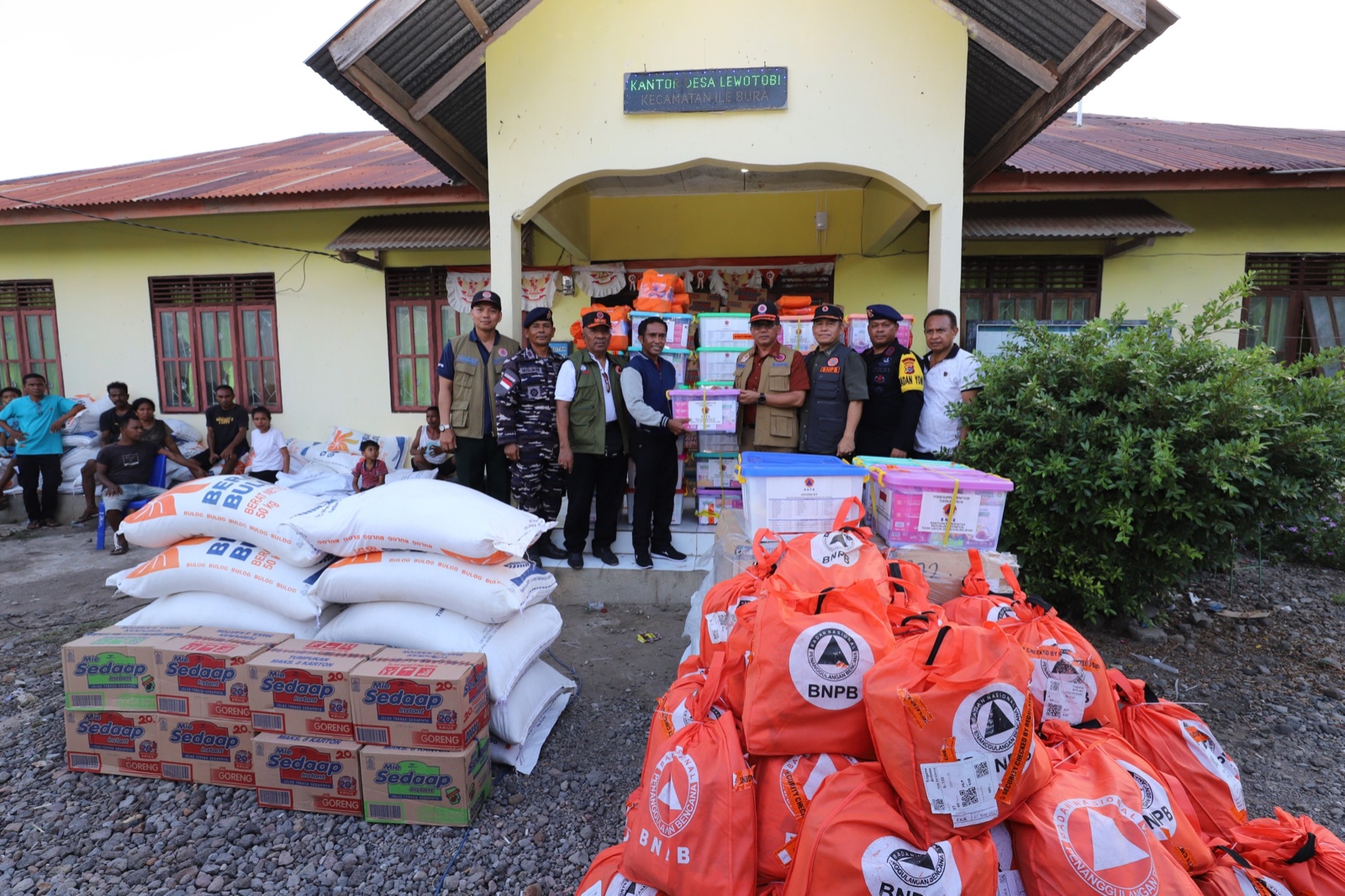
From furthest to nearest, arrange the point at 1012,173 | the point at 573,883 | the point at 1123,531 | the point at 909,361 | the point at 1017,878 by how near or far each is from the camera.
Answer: the point at 1012,173 < the point at 909,361 < the point at 1123,531 < the point at 573,883 < the point at 1017,878

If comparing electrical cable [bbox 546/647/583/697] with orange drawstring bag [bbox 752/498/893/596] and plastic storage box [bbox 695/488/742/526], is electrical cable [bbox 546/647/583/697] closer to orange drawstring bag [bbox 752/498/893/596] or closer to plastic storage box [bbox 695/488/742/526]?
orange drawstring bag [bbox 752/498/893/596]

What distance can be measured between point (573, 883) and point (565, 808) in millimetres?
365

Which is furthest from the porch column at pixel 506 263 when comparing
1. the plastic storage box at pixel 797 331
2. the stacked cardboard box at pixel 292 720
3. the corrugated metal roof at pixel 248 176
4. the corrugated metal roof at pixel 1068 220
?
the corrugated metal roof at pixel 1068 220

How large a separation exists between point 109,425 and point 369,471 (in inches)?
127

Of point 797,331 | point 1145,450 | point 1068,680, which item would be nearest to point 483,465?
point 797,331

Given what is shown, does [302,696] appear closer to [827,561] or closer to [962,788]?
[827,561]

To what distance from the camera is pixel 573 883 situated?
202cm

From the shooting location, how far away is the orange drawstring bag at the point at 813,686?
154 centimetres

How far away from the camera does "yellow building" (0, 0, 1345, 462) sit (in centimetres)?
439

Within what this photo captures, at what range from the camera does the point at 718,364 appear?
5.06m

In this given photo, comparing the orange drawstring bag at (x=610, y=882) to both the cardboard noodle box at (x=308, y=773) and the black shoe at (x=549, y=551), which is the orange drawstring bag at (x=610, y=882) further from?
the black shoe at (x=549, y=551)

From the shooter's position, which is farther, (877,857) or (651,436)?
(651,436)

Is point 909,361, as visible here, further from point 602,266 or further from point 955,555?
point 602,266

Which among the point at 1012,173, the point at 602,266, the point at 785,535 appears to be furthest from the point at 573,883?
the point at 1012,173
